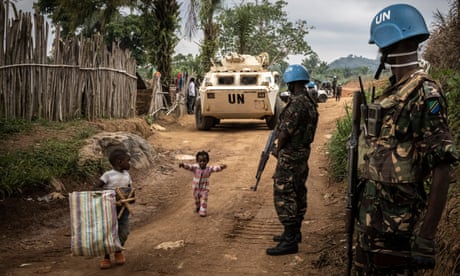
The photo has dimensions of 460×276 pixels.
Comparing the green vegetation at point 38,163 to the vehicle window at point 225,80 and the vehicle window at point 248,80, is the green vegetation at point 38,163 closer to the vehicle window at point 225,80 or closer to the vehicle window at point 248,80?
the vehicle window at point 225,80

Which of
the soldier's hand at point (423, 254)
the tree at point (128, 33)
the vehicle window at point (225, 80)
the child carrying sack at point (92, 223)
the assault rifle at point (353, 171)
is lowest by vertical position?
the child carrying sack at point (92, 223)

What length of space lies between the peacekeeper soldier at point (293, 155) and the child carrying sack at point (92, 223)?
4.72ft

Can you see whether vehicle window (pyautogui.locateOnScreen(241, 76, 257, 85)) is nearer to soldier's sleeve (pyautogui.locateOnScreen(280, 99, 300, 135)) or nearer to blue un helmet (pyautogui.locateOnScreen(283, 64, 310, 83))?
blue un helmet (pyautogui.locateOnScreen(283, 64, 310, 83))

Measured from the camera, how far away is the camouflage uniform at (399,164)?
2180 mm

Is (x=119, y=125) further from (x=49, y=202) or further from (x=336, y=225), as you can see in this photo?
(x=336, y=225)

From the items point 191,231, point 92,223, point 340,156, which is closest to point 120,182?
point 92,223

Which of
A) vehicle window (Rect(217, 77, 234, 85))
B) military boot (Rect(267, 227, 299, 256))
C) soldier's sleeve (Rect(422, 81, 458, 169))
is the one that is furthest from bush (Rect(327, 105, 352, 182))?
vehicle window (Rect(217, 77, 234, 85))

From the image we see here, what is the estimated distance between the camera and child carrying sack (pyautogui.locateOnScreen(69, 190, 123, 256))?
401cm

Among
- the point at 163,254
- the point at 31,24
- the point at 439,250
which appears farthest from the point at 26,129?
the point at 439,250

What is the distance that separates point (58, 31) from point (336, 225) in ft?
22.3

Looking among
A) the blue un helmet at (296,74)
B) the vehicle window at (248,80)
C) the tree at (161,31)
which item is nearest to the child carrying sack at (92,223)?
the blue un helmet at (296,74)

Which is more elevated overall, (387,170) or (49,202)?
(387,170)

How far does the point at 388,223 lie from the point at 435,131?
0.47 meters

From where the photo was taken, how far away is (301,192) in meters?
4.75
